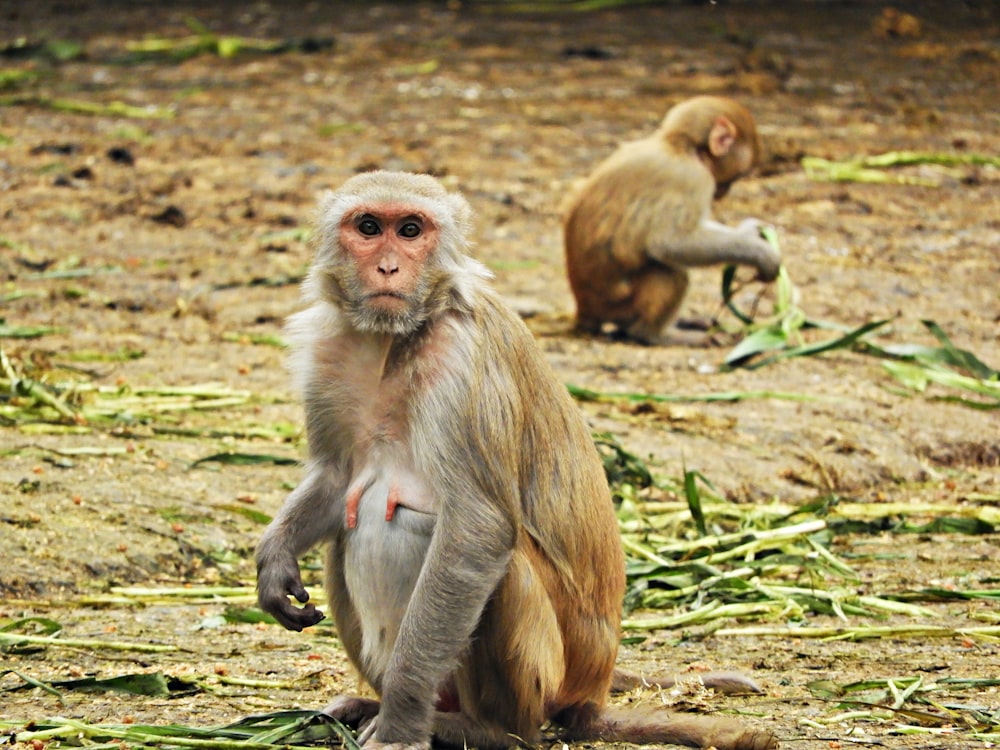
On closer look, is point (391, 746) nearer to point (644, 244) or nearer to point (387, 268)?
point (387, 268)

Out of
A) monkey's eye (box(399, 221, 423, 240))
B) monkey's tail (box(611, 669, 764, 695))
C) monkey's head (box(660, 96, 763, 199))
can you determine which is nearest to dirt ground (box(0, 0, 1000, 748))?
monkey's tail (box(611, 669, 764, 695))

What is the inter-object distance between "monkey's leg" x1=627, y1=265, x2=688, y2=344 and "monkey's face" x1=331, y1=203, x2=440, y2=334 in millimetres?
6336

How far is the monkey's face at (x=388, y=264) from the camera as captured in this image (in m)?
4.44

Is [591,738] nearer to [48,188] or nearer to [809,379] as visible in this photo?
[809,379]

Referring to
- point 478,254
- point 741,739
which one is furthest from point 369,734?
point 478,254

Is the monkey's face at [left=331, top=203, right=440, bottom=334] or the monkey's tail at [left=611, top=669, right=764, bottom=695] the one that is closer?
the monkey's face at [left=331, top=203, right=440, bottom=334]

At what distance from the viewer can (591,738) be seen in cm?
462

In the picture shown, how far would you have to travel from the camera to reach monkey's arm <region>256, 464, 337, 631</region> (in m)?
4.58

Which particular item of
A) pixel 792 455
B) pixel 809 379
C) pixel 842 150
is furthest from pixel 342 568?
pixel 842 150

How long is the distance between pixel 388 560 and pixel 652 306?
6498 millimetres

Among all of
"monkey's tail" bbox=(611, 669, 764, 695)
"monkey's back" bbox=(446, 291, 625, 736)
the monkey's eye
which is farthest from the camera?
"monkey's tail" bbox=(611, 669, 764, 695)

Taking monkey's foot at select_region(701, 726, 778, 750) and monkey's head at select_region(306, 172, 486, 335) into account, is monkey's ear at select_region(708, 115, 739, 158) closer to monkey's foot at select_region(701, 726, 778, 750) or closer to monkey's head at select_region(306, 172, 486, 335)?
monkey's head at select_region(306, 172, 486, 335)

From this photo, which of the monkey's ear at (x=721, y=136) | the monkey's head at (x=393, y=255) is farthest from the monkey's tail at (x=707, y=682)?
the monkey's ear at (x=721, y=136)

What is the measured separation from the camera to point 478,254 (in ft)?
38.8
